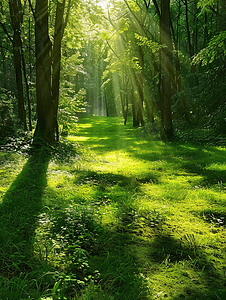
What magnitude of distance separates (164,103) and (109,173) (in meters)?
7.56

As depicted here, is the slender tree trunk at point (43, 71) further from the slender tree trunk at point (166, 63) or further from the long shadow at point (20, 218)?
the slender tree trunk at point (166, 63)

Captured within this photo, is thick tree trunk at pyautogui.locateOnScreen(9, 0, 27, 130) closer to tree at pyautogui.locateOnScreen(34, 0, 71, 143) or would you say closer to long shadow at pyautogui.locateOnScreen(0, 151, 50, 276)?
tree at pyautogui.locateOnScreen(34, 0, 71, 143)

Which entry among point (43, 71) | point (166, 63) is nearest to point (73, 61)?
point (166, 63)

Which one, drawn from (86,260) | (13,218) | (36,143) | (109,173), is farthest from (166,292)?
(36,143)

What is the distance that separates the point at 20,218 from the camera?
3.50 m

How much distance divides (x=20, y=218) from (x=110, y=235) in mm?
1353

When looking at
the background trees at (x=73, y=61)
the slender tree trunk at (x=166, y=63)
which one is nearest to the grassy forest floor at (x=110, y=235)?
the background trees at (x=73, y=61)

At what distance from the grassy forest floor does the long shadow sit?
0.5 inches

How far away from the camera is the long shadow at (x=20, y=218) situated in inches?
101

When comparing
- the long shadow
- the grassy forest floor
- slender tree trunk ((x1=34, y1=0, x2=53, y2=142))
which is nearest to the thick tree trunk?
slender tree trunk ((x1=34, y1=0, x2=53, y2=142))

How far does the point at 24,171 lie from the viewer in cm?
629

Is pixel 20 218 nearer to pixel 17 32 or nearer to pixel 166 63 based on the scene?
pixel 17 32

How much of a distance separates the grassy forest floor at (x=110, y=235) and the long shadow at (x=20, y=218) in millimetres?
12

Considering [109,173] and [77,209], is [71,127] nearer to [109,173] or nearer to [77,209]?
[109,173]
